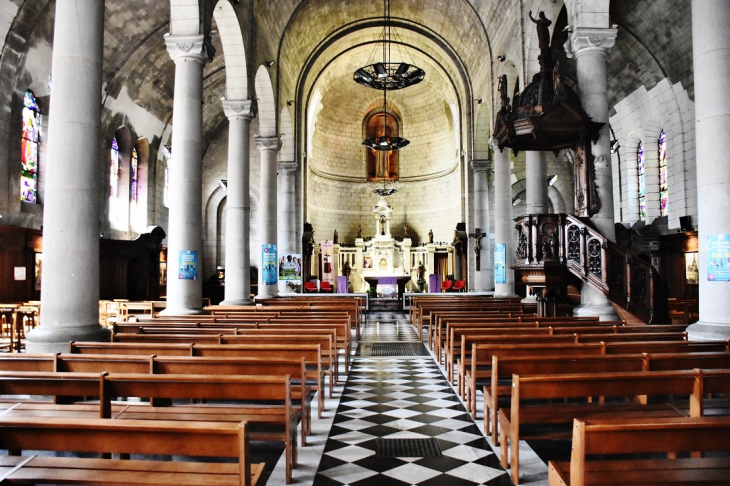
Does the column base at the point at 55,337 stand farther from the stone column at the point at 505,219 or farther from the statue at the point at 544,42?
the stone column at the point at 505,219

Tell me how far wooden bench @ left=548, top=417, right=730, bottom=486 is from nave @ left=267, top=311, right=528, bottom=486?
5.57 ft

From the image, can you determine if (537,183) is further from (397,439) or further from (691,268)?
(397,439)

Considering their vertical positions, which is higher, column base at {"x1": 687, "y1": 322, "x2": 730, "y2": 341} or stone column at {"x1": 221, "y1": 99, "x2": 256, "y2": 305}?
stone column at {"x1": 221, "y1": 99, "x2": 256, "y2": 305}

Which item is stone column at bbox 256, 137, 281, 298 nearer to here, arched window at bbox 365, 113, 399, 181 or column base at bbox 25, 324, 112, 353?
column base at bbox 25, 324, 112, 353

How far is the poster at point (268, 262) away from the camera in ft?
62.7

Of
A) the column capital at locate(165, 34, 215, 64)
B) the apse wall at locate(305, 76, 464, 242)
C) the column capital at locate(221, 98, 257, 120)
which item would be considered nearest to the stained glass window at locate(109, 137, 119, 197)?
the column capital at locate(221, 98, 257, 120)

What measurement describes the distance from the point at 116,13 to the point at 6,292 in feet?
30.0

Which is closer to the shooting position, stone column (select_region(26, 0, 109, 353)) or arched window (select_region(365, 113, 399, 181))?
stone column (select_region(26, 0, 109, 353))

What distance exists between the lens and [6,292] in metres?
15.4

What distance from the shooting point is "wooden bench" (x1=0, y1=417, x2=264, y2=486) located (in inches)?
95.7

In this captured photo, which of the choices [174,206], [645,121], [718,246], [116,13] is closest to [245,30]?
[116,13]

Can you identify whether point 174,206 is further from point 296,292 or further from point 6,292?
point 296,292

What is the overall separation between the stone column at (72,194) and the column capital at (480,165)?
1895 cm

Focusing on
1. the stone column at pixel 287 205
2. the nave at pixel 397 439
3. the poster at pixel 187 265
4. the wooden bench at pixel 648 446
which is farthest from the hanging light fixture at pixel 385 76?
the wooden bench at pixel 648 446
